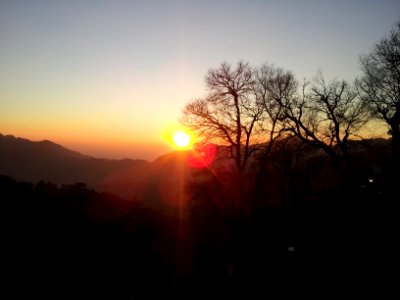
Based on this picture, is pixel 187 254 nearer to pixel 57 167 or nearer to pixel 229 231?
pixel 229 231

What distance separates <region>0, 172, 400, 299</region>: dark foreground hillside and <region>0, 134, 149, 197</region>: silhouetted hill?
4197 inches

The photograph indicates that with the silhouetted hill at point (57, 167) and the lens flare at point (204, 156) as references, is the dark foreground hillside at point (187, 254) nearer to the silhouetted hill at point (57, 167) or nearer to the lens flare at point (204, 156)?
the lens flare at point (204, 156)

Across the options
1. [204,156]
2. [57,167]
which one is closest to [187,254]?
[204,156]

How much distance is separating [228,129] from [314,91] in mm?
8713

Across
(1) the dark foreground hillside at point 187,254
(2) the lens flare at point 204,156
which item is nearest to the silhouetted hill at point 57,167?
(2) the lens flare at point 204,156

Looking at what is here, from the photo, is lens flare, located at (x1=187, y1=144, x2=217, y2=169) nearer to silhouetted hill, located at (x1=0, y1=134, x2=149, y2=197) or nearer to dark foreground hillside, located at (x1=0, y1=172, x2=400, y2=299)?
dark foreground hillside, located at (x1=0, y1=172, x2=400, y2=299)

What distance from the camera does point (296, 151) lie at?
3031cm

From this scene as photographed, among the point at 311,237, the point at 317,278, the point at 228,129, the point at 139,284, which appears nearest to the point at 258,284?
the point at 317,278

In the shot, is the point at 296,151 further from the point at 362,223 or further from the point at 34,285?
the point at 34,285

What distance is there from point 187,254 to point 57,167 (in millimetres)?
142350

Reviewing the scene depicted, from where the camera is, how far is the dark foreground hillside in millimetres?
11422

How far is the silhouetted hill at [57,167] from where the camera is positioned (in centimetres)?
13275

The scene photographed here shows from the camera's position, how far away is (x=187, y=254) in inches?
660

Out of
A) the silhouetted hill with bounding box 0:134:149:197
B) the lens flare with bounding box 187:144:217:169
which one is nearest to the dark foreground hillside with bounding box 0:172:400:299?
the lens flare with bounding box 187:144:217:169
